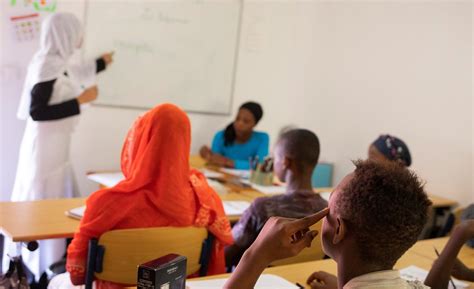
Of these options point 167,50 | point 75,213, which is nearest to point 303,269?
point 75,213

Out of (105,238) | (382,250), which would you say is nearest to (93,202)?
(105,238)

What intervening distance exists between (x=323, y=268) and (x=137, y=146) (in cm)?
84

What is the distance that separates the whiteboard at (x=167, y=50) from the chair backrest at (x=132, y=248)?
257 centimetres

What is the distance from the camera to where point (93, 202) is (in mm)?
1828

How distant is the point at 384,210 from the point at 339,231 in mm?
113

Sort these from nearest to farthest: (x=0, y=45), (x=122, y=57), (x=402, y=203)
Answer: (x=402, y=203), (x=0, y=45), (x=122, y=57)

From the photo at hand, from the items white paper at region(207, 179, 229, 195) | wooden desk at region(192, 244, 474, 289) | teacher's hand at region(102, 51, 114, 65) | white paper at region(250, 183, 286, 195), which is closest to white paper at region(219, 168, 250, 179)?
white paper at region(250, 183, 286, 195)

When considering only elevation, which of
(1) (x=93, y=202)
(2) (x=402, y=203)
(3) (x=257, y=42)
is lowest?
(1) (x=93, y=202)

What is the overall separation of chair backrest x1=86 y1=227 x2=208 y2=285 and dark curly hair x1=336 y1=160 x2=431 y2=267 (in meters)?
0.89

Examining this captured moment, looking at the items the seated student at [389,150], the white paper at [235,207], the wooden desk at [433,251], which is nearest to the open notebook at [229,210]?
the white paper at [235,207]

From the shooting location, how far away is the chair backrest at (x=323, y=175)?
4.88 m

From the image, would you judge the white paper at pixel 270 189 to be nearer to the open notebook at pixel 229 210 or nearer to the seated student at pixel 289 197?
the open notebook at pixel 229 210

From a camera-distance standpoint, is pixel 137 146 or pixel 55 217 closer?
pixel 137 146

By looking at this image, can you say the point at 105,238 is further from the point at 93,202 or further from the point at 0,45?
the point at 0,45
